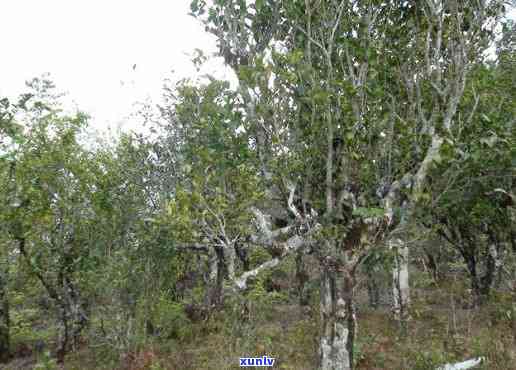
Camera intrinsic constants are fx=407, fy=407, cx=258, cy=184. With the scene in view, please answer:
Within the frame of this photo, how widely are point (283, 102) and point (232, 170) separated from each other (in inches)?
84.6

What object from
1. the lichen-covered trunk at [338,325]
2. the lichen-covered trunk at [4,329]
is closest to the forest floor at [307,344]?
the lichen-covered trunk at [4,329]

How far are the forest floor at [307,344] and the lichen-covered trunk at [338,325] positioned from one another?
3.12 m

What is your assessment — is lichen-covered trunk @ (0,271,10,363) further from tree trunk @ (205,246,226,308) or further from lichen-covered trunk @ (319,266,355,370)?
lichen-covered trunk @ (319,266,355,370)

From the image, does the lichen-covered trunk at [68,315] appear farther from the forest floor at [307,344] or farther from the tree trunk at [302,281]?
the tree trunk at [302,281]

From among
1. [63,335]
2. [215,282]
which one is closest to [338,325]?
[215,282]

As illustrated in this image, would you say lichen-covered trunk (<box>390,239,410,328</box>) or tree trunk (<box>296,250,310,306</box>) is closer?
lichen-covered trunk (<box>390,239,410,328</box>)

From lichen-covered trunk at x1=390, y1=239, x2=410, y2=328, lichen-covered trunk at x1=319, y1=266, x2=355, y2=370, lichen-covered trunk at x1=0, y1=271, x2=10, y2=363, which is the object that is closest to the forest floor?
lichen-covered trunk at x1=0, y1=271, x2=10, y2=363

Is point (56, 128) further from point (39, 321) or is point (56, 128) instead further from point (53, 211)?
point (39, 321)

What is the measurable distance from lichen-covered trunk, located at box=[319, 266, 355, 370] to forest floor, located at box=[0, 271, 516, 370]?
312cm

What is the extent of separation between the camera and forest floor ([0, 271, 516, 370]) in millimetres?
11102

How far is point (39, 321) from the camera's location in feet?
71.9

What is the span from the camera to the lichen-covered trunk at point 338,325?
25.9ft

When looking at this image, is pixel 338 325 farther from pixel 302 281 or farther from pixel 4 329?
pixel 4 329

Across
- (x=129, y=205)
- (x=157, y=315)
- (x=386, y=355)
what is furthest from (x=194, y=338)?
(x=386, y=355)
